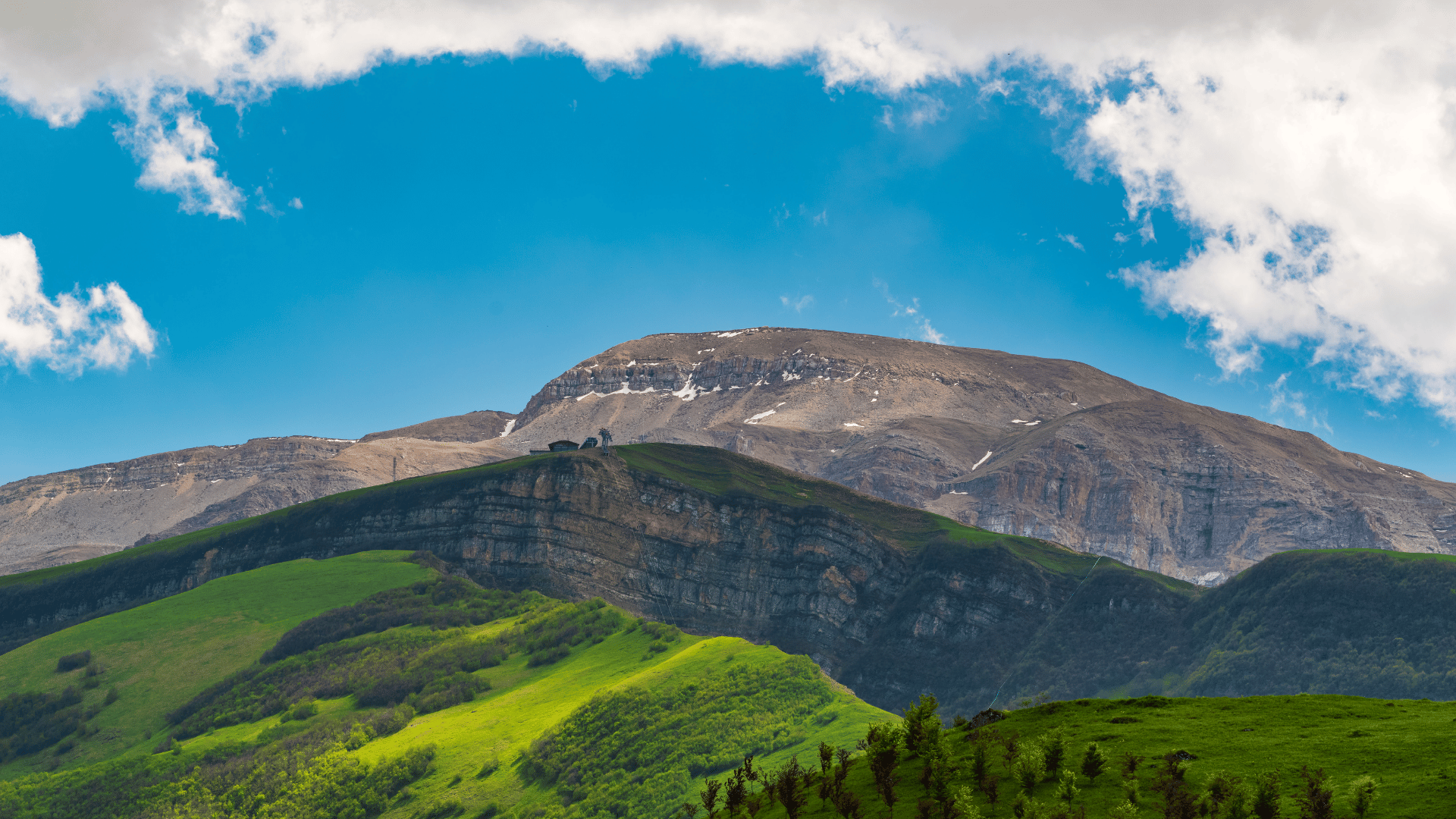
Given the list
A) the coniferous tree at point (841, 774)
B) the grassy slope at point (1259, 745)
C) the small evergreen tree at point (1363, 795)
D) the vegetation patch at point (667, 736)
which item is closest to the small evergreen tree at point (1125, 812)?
the grassy slope at point (1259, 745)

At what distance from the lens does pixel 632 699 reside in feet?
560

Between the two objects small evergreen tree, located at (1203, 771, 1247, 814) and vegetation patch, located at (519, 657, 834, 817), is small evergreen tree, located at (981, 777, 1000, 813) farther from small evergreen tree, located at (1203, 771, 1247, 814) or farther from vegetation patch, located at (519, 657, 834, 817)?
vegetation patch, located at (519, 657, 834, 817)

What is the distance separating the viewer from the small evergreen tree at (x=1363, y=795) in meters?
41.7

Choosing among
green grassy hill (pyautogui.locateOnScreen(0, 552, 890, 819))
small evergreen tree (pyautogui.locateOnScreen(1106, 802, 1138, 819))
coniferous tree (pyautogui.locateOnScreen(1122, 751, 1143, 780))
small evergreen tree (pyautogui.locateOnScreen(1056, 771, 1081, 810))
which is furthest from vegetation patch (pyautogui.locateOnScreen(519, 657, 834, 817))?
small evergreen tree (pyautogui.locateOnScreen(1106, 802, 1138, 819))

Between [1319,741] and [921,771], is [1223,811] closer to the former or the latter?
[1319,741]

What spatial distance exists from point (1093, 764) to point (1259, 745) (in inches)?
340

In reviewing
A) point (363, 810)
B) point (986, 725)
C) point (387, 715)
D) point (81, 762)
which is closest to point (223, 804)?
point (363, 810)

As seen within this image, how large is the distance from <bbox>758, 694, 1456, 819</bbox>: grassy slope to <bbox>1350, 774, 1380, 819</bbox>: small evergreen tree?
39cm

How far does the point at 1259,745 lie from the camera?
53.2 meters

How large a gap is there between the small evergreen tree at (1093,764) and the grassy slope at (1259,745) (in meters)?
0.35

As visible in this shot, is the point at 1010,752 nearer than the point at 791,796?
Yes

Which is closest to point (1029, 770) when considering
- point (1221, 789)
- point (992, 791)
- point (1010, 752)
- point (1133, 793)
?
point (992, 791)

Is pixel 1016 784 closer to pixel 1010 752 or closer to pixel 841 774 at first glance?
pixel 1010 752

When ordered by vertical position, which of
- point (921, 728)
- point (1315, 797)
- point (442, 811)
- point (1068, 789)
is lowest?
point (442, 811)
